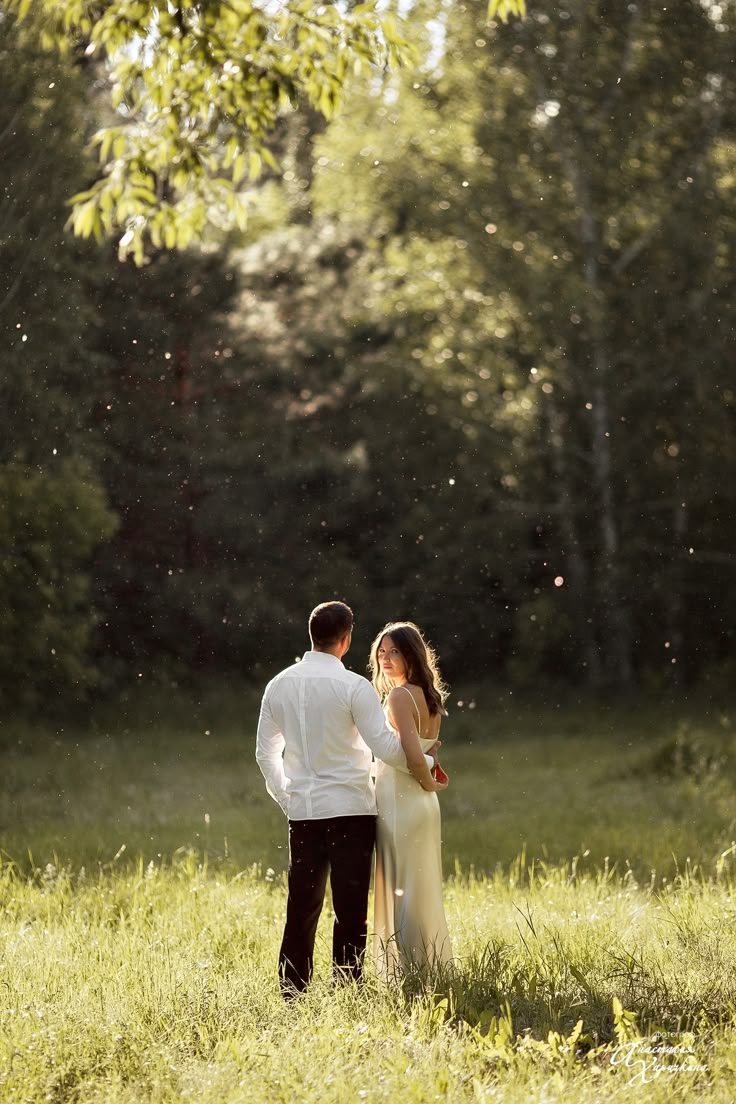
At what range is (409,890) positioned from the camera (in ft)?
19.9

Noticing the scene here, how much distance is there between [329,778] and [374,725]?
1.06 ft

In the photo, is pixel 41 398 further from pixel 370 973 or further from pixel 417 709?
pixel 370 973

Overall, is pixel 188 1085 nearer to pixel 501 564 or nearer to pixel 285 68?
pixel 285 68

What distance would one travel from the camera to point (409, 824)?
6.05 m

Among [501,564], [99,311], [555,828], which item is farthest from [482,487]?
[555,828]

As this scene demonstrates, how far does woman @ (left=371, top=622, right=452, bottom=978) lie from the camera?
605cm

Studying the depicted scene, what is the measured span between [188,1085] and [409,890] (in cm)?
148

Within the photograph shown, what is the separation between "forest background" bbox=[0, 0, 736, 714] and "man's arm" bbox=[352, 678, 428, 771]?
13.8 m

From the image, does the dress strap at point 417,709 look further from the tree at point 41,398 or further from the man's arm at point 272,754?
the tree at point 41,398

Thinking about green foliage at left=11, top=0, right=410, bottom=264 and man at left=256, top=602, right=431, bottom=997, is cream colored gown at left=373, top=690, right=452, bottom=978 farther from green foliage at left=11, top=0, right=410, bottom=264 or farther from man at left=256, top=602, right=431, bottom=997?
green foliage at left=11, top=0, right=410, bottom=264

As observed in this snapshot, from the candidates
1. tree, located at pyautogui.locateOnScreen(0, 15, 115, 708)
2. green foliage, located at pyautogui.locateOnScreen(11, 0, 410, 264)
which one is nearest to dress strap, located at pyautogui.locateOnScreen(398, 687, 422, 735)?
green foliage, located at pyautogui.locateOnScreen(11, 0, 410, 264)

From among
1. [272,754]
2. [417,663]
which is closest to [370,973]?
[272,754]

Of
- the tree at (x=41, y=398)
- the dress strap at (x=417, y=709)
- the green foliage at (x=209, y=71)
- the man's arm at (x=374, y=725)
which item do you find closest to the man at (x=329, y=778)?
the man's arm at (x=374, y=725)

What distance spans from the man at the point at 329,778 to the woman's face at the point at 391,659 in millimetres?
235
